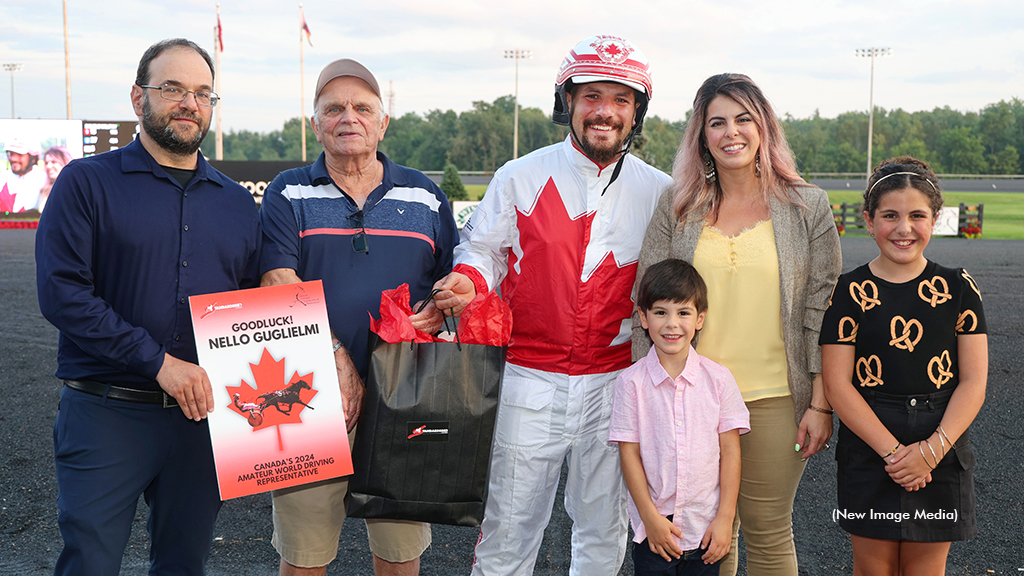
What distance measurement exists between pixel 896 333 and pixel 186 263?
2655 millimetres

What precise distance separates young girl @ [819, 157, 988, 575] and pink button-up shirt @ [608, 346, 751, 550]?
0.44 meters

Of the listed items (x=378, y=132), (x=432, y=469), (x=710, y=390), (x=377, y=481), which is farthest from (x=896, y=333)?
(x=378, y=132)

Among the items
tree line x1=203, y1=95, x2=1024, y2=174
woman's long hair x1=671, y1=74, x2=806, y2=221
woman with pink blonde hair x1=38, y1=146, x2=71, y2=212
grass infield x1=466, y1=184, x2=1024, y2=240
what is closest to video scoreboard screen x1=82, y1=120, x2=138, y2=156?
woman with pink blonde hair x1=38, y1=146, x2=71, y2=212

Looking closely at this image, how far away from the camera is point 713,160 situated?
3045 millimetres

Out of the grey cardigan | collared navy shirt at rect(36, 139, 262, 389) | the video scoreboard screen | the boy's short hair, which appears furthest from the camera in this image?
the video scoreboard screen

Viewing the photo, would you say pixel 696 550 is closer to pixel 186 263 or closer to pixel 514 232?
pixel 514 232

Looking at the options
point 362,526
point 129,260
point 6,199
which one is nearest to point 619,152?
point 129,260

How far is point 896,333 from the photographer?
2.68m

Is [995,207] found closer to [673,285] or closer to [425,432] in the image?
[673,285]

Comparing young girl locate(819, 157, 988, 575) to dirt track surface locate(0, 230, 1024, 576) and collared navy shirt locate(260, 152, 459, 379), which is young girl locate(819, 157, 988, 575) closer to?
dirt track surface locate(0, 230, 1024, 576)

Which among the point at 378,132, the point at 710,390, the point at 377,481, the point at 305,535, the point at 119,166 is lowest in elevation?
the point at 305,535

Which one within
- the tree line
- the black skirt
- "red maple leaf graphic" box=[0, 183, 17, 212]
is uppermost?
the tree line

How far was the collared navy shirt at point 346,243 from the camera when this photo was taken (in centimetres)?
297

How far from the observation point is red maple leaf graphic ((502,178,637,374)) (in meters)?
3.07
